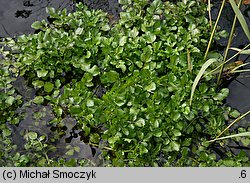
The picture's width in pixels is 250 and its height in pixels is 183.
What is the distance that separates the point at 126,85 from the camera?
263 cm

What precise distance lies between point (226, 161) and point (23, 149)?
1.22m

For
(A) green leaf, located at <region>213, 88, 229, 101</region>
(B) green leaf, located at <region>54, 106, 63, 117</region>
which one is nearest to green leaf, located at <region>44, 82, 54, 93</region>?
(B) green leaf, located at <region>54, 106, 63, 117</region>

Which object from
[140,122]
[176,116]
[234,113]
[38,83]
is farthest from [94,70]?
[234,113]

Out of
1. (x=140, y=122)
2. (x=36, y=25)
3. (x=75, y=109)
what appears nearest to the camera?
(x=140, y=122)

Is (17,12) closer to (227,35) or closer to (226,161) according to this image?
(227,35)

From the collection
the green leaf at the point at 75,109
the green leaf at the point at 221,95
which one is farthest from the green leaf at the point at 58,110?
the green leaf at the point at 221,95

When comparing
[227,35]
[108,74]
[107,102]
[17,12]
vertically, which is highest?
[17,12]

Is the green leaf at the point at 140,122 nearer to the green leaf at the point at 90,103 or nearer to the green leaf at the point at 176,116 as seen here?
the green leaf at the point at 176,116

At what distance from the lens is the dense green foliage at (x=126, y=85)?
2.61 meters

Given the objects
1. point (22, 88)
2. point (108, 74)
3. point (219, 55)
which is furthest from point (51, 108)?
point (219, 55)

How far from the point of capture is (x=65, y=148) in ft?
9.23

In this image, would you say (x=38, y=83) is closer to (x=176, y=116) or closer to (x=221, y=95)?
(x=176, y=116)

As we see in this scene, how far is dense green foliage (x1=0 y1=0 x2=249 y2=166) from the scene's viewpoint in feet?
8.57

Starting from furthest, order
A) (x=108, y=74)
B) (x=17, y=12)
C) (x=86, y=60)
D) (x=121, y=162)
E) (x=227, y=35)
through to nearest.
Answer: (x=17, y=12) < (x=227, y=35) < (x=86, y=60) < (x=108, y=74) < (x=121, y=162)
